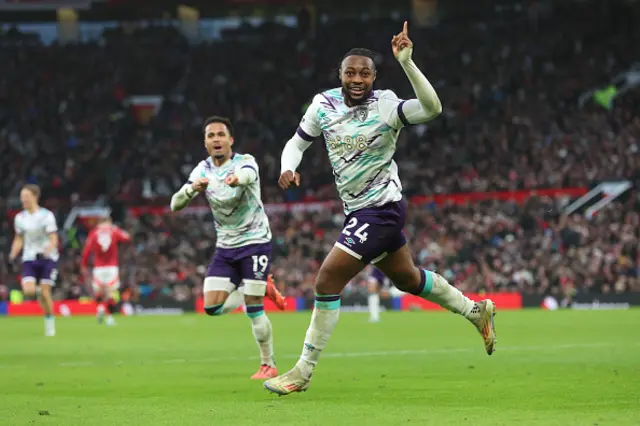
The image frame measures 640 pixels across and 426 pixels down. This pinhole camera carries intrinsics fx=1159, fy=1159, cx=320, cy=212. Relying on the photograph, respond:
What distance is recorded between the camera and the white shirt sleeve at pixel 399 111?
29.9 feet

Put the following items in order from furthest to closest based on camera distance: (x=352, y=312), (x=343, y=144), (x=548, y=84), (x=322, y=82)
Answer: (x=322, y=82) → (x=548, y=84) → (x=352, y=312) → (x=343, y=144)

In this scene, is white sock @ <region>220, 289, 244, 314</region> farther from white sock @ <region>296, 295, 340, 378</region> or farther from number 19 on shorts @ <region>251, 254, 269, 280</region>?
white sock @ <region>296, 295, 340, 378</region>

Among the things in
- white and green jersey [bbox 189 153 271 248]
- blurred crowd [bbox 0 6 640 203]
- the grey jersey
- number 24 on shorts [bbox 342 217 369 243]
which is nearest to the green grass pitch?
number 24 on shorts [bbox 342 217 369 243]

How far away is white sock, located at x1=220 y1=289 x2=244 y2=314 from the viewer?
1288cm

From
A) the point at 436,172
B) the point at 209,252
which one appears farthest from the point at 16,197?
the point at 436,172

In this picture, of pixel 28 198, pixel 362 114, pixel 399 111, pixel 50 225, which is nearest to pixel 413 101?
pixel 399 111

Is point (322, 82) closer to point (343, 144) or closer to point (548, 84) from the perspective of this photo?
point (548, 84)

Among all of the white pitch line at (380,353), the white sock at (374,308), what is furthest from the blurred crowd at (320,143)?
the white pitch line at (380,353)

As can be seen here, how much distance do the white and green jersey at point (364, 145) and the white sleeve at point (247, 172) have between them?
1.77 m

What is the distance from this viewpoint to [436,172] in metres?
36.7

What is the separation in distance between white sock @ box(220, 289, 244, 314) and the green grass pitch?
685mm

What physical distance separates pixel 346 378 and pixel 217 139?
2.95m

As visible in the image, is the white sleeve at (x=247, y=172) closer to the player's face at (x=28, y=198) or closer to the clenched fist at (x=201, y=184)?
the clenched fist at (x=201, y=184)

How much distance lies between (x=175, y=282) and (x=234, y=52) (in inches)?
452
